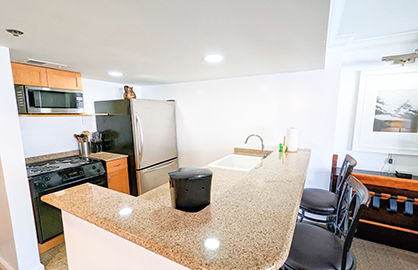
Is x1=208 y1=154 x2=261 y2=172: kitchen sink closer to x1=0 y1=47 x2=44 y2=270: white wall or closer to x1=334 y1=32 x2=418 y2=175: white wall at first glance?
x1=334 y1=32 x2=418 y2=175: white wall

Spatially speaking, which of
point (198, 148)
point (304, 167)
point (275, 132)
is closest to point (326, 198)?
point (304, 167)

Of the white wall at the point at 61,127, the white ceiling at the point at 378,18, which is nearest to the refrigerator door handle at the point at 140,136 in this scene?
the white wall at the point at 61,127

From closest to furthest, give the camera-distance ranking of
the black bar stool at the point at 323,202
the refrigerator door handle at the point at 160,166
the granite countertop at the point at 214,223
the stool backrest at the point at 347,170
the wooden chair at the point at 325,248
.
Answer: the granite countertop at the point at 214,223
the wooden chair at the point at 325,248
the stool backrest at the point at 347,170
the black bar stool at the point at 323,202
the refrigerator door handle at the point at 160,166

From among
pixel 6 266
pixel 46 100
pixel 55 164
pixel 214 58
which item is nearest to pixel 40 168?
pixel 55 164

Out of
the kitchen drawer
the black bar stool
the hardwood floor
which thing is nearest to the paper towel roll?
the black bar stool

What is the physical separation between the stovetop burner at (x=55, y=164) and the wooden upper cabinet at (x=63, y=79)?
3.02 feet

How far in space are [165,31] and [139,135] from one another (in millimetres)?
1794

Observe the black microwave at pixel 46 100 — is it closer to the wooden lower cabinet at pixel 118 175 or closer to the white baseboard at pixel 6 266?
the wooden lower cabinet at pixel 118 175

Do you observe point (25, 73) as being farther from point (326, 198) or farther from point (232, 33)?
point (326, 198)

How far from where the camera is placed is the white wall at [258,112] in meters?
2.30

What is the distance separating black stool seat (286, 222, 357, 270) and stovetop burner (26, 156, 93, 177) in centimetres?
239

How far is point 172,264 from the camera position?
25.9 inches

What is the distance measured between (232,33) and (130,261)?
1.34 meters

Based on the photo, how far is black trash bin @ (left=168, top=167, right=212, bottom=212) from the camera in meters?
0.83
